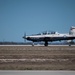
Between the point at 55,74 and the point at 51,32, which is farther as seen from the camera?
the point at 51,32

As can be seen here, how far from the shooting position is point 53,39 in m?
73.6

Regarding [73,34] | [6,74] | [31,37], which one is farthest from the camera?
[73,34]

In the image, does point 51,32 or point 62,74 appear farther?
point 51,32

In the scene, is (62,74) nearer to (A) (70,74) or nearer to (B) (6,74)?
(A) (70,74)

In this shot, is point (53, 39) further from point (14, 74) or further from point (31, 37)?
point (14, 74)

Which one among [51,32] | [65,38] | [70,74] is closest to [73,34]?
[65,38]

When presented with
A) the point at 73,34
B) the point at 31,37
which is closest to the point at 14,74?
the point at 31,37

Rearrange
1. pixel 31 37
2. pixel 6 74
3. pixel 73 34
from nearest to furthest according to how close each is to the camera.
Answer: pixel 6 74
pixel 31 37
pixel 73 34

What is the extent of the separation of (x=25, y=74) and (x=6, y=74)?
96cm

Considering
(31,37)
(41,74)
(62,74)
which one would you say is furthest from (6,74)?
(31,37)

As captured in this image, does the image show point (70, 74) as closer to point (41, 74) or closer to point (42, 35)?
point (41, 74)

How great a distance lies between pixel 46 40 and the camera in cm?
7344

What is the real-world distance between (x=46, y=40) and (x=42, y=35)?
2.24m

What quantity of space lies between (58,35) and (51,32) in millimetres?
2686
